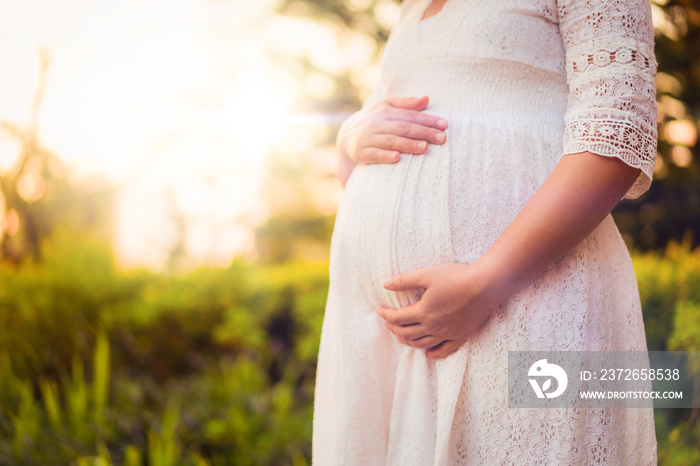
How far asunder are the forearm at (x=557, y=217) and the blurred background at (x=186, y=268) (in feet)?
5.00

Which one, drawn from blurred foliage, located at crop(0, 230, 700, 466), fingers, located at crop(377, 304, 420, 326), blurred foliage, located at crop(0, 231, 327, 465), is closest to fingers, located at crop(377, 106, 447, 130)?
fingers, located at crop(377, 304, 420, 326)

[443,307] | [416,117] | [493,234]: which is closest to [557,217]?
[493,234]

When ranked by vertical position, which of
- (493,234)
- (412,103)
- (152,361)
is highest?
(412,103)

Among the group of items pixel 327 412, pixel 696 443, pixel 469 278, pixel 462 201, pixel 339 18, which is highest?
pixel 339 18

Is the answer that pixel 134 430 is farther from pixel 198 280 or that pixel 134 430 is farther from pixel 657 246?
pixel 657 246

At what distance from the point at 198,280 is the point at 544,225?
10.9ft

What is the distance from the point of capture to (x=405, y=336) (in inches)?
36.4

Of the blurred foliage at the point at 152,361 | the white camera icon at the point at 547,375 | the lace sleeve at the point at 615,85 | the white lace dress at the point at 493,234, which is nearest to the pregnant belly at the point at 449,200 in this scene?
the white lace dress at the point at 493,234

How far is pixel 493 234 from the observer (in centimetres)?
88

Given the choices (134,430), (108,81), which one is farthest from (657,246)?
(108,81)

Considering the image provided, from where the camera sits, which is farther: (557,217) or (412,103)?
(412,103)

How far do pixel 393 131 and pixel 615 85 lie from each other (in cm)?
41

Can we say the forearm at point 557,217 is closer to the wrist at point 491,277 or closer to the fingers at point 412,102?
the wrist at point 491,277

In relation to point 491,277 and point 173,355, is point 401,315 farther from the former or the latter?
point 173,355
